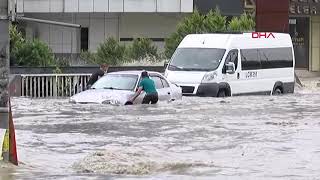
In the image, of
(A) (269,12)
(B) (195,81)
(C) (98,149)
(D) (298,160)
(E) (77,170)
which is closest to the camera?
(E) (77,170)

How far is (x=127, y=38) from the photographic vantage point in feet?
143

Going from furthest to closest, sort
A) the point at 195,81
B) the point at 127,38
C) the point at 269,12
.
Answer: the point at 127,38 → the point at 269,12 → the point at 195,81

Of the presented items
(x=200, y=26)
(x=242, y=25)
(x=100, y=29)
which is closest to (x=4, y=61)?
(x=200, y=26)

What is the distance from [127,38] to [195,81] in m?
19.8

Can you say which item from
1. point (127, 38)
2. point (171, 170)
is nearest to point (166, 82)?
point (171, 170)

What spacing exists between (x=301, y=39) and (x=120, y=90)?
29.2 m

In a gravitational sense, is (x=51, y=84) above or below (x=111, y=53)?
below

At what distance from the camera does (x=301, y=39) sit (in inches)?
1880

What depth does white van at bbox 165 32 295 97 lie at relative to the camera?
960 inches

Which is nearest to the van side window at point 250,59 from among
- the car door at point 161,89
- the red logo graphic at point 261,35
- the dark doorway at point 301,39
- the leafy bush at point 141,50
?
the red logo graphic at point 261,35

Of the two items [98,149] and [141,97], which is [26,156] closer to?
[98,149]

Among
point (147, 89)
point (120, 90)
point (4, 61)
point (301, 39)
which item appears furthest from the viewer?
point (301, 39)

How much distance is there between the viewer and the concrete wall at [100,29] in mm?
43438

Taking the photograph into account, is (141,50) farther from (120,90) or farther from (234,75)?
(120,90)
